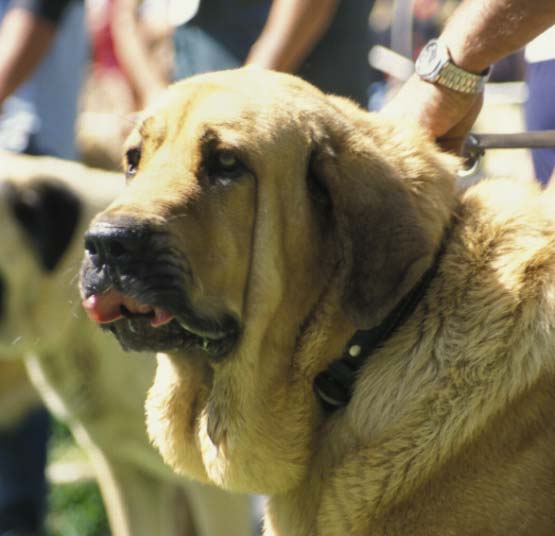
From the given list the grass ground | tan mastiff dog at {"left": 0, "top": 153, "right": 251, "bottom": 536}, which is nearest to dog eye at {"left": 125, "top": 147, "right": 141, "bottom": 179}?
tan mastiff dog at {"left": 0, "top": 153, "right": 251, "bottom": 536}

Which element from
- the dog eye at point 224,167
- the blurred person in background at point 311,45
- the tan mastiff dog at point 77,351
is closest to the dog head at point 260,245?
the dog eye at point 224,167

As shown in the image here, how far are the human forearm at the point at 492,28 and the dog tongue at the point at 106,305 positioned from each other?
1241 mm

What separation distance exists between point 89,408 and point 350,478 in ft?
8.85

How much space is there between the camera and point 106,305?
309 centimetres

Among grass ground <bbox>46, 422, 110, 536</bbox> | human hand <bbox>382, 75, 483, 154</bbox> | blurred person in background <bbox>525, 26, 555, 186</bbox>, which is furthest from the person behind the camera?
grass ground <bbox>46, 422, 110, 536</bbox>

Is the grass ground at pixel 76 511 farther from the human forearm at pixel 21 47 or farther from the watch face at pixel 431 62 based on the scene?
the watch face at pixel 431 62

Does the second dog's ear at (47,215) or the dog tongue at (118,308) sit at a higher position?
the dog tongue at (118,308)

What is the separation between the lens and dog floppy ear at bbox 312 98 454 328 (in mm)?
3047

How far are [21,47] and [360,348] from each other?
2.98 metres

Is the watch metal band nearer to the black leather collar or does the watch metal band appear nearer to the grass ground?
the black leather collar

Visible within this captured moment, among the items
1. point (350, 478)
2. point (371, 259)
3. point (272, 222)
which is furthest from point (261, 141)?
point (350, 478)

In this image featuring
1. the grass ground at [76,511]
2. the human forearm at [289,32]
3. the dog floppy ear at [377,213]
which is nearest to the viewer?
the dog floppy ear at [377,213]

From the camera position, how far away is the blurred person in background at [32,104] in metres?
5.60

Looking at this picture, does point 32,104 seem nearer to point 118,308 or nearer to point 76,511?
point 76,511
